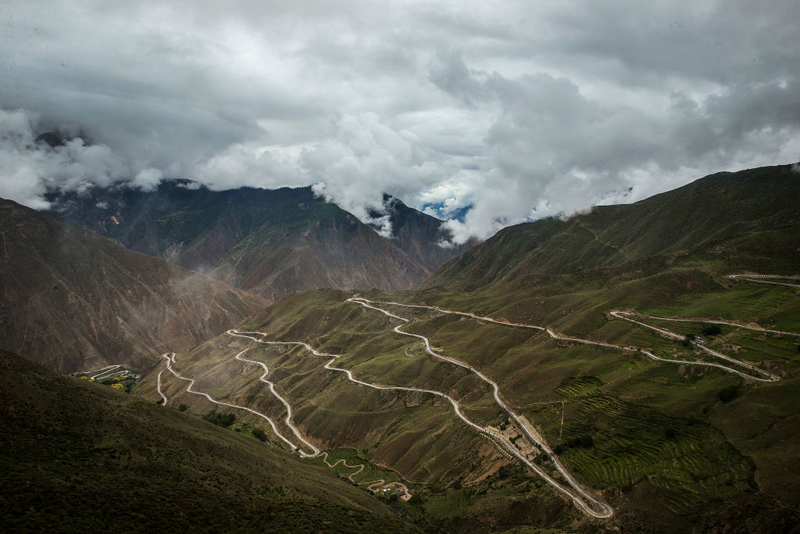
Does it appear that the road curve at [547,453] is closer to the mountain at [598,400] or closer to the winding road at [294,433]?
the mountain at [598,400]

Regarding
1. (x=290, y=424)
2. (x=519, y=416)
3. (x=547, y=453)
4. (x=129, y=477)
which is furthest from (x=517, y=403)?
(x=290, y=424)

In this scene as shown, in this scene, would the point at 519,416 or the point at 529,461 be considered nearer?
the point at 529,461

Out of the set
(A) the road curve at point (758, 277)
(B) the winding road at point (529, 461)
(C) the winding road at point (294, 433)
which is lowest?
(C) the winding road at point (294, 433)

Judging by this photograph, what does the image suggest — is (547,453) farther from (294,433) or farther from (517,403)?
(294,433)

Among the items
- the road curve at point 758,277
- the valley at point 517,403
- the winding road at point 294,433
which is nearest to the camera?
the valley at point 517,403

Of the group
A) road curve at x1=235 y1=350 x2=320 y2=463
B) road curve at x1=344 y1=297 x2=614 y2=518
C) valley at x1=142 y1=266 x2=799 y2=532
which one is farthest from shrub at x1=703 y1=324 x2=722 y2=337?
road curve at x1=235 y1=350 x2=320 y2=463

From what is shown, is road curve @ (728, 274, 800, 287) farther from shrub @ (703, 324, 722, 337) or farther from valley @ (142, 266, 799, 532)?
shrub @ (703, 324, 722, 337)

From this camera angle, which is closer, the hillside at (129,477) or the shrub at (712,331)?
the hillside at (129,477)

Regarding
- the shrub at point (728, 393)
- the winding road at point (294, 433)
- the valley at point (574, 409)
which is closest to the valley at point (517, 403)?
the winding road at point (294, 433)

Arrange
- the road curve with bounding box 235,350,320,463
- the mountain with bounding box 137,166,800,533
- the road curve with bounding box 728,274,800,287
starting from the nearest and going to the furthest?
the mountain with bounding box 137,166,800,533 < the road curve with bounding box 728,274,800,287 < the road curve with bounding box 235,350,320,463
